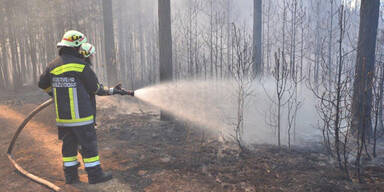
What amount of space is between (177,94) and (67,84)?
6.21m

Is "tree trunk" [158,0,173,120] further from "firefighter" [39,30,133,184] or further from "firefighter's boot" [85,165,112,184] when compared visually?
"firefighter's boot" [85,165,112,184]

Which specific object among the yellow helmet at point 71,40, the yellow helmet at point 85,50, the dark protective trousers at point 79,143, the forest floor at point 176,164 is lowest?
the forest floor at point 176,164

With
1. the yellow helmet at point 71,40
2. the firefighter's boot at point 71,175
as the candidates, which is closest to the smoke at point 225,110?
the firefighter's boot at point 71,175

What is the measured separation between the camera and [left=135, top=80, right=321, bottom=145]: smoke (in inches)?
281

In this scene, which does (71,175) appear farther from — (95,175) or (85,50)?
(85,50)

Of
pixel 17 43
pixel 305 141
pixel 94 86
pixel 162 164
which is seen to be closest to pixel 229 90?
pixel 305 141

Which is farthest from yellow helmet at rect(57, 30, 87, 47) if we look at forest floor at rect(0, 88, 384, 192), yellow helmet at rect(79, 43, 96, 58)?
forest floor at rect(0, 88, 384, 192)

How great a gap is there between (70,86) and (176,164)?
2.35 metres

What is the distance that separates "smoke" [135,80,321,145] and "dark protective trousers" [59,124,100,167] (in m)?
3.76

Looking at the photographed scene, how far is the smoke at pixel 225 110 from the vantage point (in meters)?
7.12

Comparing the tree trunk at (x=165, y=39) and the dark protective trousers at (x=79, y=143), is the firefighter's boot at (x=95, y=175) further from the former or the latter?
the tree trunk at (x=165, y=39)

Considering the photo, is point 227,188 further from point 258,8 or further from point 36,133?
point 258,8

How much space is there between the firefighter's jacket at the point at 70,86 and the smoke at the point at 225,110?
4004 mm

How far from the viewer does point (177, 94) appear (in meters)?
9.81
